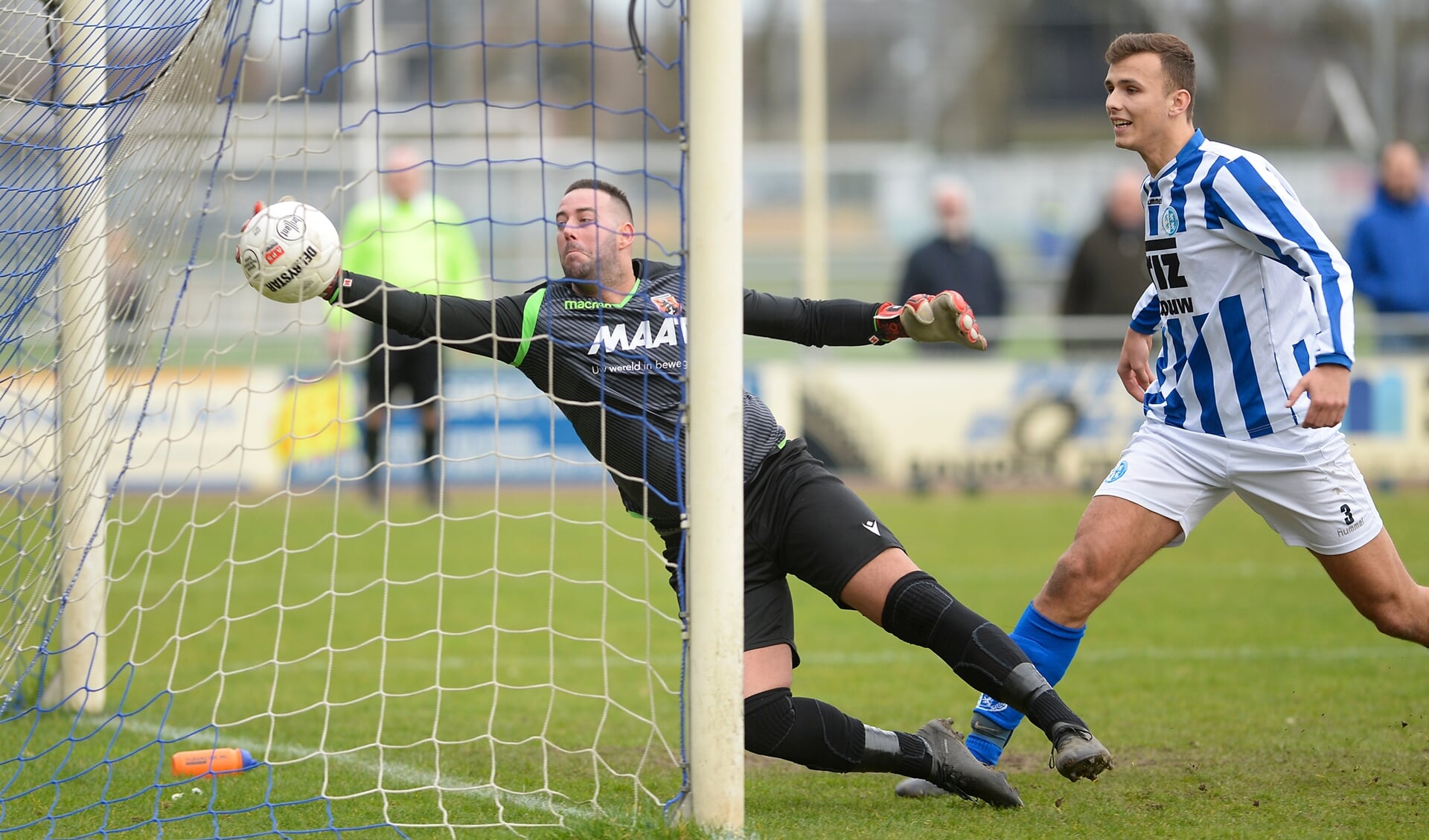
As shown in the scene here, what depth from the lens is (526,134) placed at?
25688mm

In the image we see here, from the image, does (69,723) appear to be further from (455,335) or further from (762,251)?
(762,251)

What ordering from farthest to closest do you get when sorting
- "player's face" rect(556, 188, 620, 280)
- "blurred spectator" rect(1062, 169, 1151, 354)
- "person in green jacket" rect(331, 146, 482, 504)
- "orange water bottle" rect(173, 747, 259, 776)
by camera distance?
"blurred spectator" rect(1062, 169, 1151, 354), "person in green jacket" rect(331, 146, 482, 504), "orange water bottle" rect(173, 747, 259, 776), "player's face" rect(556, 188, 620, 280)

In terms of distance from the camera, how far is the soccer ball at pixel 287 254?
4.33 m

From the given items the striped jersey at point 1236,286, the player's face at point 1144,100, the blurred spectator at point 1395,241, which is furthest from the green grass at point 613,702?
the blurred spectator at point 1395,241

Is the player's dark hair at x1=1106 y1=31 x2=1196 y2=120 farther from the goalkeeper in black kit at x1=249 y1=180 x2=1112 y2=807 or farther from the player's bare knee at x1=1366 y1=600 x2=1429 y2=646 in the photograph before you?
the player's bare knee at x1=1366 y1=600 x2=1429 y2=646

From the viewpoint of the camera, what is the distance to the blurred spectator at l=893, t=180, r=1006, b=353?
12.9 m

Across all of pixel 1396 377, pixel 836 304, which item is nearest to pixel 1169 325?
pixel 836 304

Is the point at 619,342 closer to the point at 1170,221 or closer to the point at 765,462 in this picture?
the point at 765,462

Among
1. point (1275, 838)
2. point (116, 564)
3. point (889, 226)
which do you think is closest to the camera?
point (1275, 838)

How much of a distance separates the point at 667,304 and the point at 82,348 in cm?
242

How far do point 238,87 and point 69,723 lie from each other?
2672 mm

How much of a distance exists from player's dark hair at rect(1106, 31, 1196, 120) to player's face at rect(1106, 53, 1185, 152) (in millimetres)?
16

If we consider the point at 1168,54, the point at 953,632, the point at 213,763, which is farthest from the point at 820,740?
the point at 1168,54

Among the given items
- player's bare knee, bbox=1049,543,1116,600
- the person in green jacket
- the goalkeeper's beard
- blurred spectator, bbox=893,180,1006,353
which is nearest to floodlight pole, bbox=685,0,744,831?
the goalkeeper's beard
